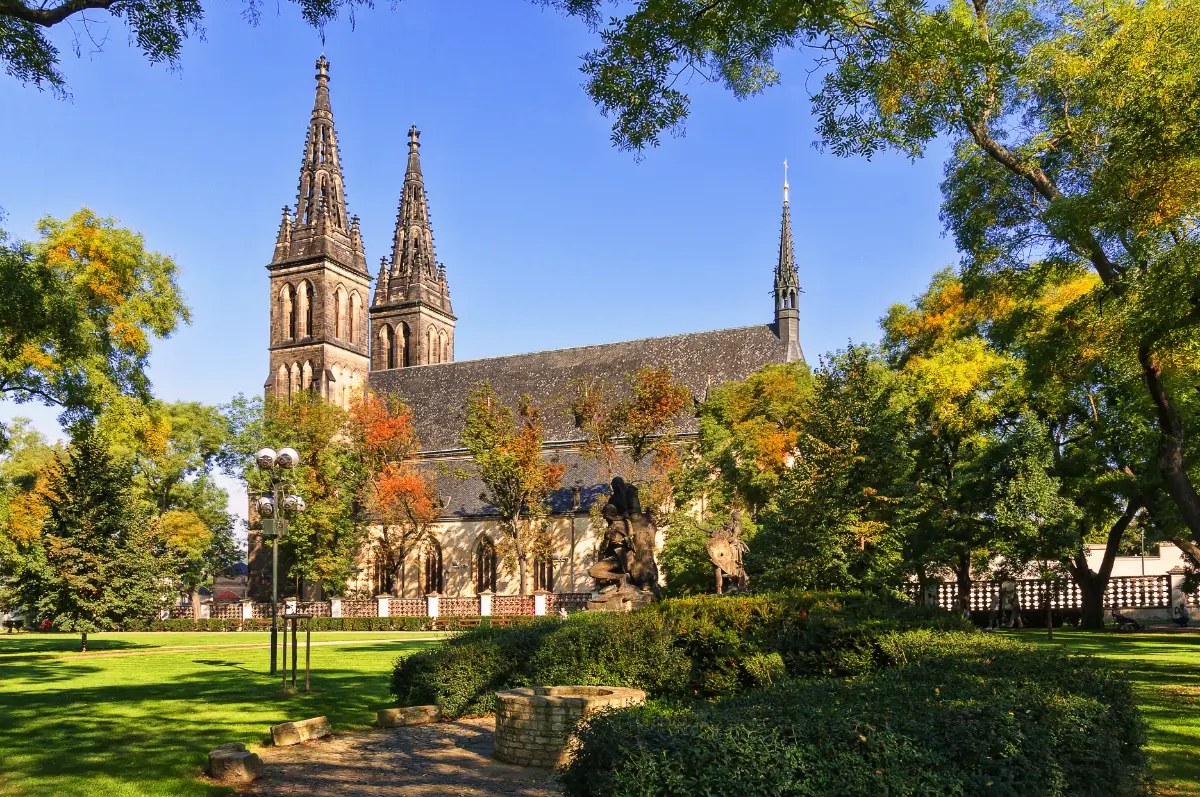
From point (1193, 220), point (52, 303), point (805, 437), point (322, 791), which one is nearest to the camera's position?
point (322, 791)

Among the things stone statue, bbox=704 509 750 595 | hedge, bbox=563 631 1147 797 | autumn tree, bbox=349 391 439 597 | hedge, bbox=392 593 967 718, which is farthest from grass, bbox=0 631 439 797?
autumn tree, bbox=349 391 439 597

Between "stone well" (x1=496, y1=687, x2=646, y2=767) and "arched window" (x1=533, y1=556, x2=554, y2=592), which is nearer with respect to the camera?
"stone well" (x1=496, y1=687, x2=646, y2=767)

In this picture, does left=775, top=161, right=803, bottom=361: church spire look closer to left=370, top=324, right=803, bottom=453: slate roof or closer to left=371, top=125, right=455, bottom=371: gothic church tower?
left=370, top=324, right=803, bottom=453: slate roof

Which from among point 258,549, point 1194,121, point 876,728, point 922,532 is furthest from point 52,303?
point 258,549

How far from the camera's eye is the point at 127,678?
17.6 m

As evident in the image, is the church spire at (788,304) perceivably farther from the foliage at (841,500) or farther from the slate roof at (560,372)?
the foliage at (841,500)

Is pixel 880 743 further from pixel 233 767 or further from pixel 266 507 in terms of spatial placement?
pixel 266 507

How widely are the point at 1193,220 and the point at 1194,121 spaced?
2.58 metres

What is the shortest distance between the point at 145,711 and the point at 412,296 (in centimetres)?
6048

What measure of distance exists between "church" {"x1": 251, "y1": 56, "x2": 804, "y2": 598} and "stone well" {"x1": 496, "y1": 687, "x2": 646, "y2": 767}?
3997 cm

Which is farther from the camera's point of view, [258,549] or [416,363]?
[416,363]

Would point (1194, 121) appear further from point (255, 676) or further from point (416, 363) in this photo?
point (416, 363)

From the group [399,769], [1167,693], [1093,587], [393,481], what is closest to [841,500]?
[1167,693]

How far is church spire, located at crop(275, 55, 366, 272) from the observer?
62.3 m
